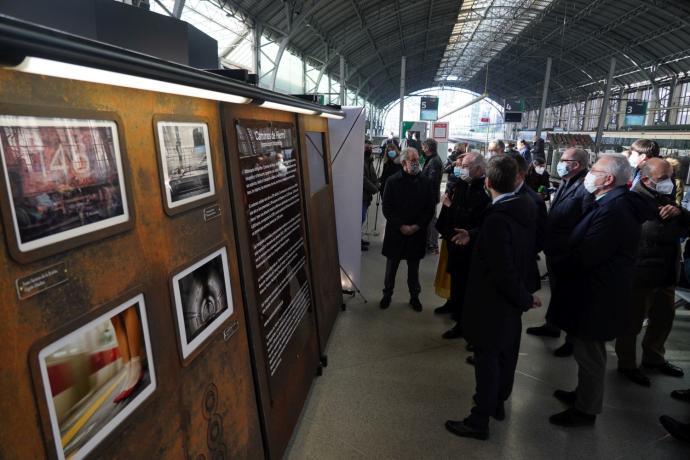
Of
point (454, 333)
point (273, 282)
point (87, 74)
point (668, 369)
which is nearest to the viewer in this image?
point (87, 74)

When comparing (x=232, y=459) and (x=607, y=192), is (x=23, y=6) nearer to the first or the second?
(x=232, y=459)

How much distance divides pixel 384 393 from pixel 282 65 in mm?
15007

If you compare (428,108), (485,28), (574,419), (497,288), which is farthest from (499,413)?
(485,28)

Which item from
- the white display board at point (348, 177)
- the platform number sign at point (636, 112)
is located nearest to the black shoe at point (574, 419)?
the white display board at point (348, 177)

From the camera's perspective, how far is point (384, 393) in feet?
10.7

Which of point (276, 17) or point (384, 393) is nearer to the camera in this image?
point (384, 393)

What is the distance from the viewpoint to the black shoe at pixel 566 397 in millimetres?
3180

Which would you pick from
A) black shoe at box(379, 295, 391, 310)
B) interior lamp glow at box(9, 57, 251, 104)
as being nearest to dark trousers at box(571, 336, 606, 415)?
black shoe at box(379, 295, 391, 310)

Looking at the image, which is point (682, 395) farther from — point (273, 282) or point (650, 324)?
point (273, 282)

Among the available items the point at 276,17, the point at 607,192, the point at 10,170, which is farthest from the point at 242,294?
the point at 276,17

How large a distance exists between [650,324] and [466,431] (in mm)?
2043

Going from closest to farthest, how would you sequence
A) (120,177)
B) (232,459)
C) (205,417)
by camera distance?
(120,177) < (205,417) < (232,459)

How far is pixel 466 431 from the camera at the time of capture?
2.80m

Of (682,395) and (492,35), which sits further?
(492,35)
